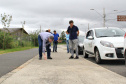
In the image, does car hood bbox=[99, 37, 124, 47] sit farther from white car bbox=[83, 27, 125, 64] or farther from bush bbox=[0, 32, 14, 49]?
bush bbox=[0, 32, 14, 49]

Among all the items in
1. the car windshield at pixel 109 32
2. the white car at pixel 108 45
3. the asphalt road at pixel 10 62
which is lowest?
the asphalt road at pixel 10 62

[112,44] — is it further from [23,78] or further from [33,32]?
[33,32]

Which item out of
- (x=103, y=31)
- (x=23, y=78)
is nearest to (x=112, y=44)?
(x=103, y=31)

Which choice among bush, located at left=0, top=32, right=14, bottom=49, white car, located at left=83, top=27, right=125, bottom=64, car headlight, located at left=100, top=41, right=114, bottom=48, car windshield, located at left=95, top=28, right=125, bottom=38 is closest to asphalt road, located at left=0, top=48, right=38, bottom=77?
white car, located at left=83, top=27, right=125, bottom=64

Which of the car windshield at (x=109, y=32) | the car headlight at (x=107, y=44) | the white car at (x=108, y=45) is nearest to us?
the white car at (x=108, y=45)

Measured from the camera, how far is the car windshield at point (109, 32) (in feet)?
25.5

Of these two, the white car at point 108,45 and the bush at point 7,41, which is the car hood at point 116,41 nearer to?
the white car at point 108,45

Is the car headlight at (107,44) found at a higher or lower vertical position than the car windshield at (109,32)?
lower

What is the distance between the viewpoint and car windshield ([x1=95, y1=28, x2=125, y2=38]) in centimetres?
776

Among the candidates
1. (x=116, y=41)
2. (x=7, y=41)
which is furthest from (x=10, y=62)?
(x=7, y=41)

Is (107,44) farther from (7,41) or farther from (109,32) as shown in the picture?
(7,41)

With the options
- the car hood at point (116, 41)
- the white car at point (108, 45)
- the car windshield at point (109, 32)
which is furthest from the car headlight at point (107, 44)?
the car windshield at point (109, 32)

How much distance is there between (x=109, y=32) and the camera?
26.2 feet

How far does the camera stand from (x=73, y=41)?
8852 mm
